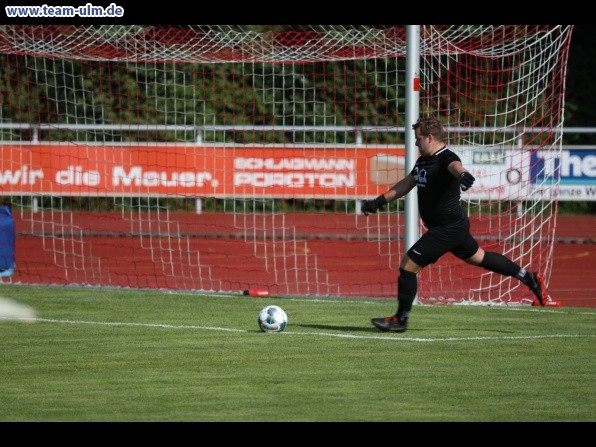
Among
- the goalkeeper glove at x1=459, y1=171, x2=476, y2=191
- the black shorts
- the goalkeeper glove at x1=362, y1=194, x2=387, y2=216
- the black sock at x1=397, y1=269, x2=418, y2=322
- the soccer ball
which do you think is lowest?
the soccer ball

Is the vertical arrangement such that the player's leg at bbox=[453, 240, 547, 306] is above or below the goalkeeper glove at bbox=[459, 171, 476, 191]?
below

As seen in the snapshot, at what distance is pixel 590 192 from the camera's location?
93.6ft

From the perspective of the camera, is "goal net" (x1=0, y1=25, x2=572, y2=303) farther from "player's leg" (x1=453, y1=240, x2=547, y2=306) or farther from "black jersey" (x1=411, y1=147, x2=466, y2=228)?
"black jersey" (x1=411, y1=147, x2=466, y2=228)

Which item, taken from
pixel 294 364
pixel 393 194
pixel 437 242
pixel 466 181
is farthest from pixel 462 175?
pixel 294 364

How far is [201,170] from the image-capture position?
25.7 meters

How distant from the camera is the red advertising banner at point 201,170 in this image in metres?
23.9

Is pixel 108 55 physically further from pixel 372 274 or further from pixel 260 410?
pixel 260 410

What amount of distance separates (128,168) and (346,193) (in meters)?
4.00

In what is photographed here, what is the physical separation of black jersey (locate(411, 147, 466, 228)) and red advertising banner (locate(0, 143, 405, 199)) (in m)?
9.88

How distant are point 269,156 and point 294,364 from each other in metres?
13.3

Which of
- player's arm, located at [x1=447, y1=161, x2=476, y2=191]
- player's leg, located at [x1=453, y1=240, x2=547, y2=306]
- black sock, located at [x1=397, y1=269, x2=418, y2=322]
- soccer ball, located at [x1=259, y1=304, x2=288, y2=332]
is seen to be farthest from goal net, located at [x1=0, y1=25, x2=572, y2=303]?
soccer ball, located at [x1=259, y1=304, x2=288, y2=332]

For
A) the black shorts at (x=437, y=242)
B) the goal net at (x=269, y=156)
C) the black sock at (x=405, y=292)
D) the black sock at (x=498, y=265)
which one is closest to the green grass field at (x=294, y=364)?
the black sock at (x=405, y=292)

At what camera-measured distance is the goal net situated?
18.9 metres

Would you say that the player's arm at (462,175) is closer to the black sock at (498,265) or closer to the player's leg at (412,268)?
the player's leg at (412,268)
